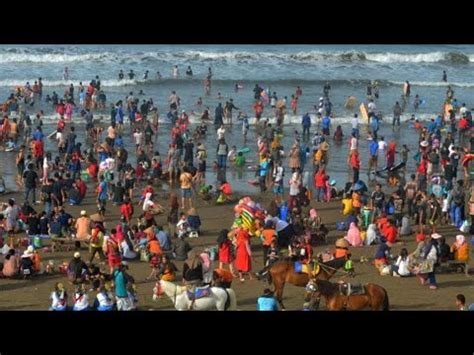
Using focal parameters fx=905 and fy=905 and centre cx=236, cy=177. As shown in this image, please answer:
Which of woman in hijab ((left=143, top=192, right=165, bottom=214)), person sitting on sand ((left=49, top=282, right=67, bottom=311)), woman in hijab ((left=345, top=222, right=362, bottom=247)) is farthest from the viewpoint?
woman in hijab ((left=143, top=192, right=165, bottom=214))

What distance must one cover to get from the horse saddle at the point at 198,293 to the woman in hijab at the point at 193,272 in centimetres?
70

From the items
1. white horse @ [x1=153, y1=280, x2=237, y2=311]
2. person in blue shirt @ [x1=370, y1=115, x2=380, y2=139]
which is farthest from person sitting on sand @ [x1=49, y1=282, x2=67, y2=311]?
person in blue shirt @ [x1=370, y1=115, x2=380, y2=139]

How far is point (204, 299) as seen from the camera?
1420 centimetres

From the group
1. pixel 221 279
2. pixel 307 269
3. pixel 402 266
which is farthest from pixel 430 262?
pixel 221 279

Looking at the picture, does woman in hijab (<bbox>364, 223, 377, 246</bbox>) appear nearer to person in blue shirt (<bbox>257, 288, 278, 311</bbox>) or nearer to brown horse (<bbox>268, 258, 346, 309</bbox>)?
brown horse (<bbox>268, 258, 346, 309</bbox>)

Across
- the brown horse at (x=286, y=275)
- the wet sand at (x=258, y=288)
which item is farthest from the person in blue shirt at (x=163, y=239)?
the brown horse at (x=286, y=275)

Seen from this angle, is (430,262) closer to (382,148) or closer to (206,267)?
(206,267)

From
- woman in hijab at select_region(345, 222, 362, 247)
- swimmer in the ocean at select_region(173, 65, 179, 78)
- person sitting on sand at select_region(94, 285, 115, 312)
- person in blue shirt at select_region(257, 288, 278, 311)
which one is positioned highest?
swimmer in the ocean at select_region(173, 65, 179, 78)

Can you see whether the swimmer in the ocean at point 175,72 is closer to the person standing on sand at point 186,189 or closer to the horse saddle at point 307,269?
the person standing on sand at point 186,189

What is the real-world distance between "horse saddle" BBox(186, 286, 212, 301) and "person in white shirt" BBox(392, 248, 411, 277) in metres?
4.27

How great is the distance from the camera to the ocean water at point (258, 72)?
36750 mm

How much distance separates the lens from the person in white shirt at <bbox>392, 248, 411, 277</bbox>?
16.7 meters

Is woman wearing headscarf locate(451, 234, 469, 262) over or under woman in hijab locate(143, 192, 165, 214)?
over
